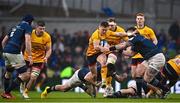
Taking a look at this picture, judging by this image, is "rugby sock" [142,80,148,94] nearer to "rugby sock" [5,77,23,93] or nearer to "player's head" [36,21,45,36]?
"player's head" [36,21,45,36]

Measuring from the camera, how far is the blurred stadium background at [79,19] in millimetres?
37406

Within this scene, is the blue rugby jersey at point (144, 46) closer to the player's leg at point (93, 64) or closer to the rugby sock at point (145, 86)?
the rugby sock at point (145, 86)

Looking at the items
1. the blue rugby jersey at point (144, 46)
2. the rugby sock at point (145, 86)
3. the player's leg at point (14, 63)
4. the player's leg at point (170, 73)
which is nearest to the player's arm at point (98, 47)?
the blue rugby jersey at point (144, 46)

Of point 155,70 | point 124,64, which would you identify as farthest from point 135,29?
point 124,64

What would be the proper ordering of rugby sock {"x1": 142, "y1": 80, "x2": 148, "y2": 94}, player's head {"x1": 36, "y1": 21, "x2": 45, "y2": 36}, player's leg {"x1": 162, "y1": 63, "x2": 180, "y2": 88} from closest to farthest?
rugby sock {"x1": 142, "y1": 80, "x2": 148, "y2": 94}, player's leg {"x1": 162, "y1": 63, "x2": 180, "y2": 88}, player's head {"x1": 36, "y1": 21, "x2": 45, "y2": 36}

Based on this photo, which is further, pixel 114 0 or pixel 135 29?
pixel 114 0

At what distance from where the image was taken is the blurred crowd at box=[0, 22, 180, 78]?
36781 mm

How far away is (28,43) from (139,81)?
11.5ft

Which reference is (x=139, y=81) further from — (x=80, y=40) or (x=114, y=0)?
(x=114, y=0)

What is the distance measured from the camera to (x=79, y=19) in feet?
131

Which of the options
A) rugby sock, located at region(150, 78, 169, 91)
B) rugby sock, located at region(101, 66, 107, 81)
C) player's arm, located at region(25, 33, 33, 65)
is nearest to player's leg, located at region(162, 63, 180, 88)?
rugby sock, located at region(150, 78, 169, 91)

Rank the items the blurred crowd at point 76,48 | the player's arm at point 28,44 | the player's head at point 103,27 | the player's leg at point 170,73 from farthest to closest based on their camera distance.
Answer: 1. the blurred crowd at point 76,48
2. the player's head at point 103,27
3. the player's leg at point 170,73
4. the player's arm at point 28,44

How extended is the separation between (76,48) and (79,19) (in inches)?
98.4

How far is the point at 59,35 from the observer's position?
3847cm
